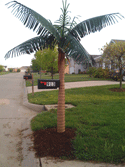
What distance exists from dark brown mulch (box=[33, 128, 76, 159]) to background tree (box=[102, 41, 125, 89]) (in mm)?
7206

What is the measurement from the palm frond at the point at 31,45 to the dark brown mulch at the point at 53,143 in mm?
1858

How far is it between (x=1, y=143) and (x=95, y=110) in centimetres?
332

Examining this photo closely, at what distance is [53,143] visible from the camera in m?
3.55

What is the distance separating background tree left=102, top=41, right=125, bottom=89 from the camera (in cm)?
1011

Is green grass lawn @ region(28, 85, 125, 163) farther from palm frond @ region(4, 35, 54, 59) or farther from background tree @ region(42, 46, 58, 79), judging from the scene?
background tree @ region(42, 46, 58, 79)

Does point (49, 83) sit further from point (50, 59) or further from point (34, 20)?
point (50, 59)

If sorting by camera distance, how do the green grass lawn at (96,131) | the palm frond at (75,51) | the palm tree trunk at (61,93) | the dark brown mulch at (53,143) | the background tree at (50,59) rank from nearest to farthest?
1. the palm frond at (75,51)
2. the green grass lawn at (96,131)
3. the dark brown mulch at (53,143)
4. the palm tree trunk at (61,93)
5. the background tree at (50,59)

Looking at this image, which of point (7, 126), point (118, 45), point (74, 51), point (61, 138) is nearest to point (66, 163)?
point (61, 138)

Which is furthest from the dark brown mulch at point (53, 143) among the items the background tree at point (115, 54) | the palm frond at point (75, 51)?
the background tree at point (115, 54)

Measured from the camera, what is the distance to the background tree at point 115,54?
33.2 feet

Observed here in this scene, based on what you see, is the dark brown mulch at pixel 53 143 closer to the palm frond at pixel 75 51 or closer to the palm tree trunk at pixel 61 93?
the palm tree trunk at pixel 61 93

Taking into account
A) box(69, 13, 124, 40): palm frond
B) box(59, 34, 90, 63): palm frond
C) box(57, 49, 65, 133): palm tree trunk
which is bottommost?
box(57, 49, 65, 133): palm tree trunk

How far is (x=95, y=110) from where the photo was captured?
19.8 feet

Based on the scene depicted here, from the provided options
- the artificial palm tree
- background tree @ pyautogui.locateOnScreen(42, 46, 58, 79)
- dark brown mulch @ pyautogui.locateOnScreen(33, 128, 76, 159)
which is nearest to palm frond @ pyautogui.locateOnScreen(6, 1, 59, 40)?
the artificial palm tree
